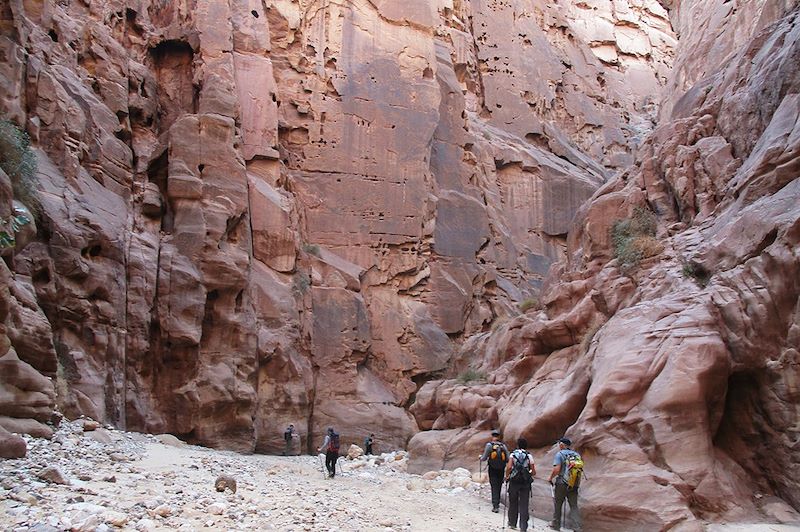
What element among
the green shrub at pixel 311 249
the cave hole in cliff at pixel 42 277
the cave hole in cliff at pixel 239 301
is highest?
the green shrub at pixel 311 249

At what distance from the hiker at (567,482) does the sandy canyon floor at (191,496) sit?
600mm

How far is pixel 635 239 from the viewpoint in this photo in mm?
16797

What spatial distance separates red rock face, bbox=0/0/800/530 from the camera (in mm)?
12250

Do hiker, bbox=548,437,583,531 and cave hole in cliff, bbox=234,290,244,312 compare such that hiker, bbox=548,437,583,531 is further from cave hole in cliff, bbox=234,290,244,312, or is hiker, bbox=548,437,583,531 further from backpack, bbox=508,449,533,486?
cave hole in cliff, bbox=234,290,244,312

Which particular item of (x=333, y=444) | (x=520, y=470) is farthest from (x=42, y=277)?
(x=520, y=470)

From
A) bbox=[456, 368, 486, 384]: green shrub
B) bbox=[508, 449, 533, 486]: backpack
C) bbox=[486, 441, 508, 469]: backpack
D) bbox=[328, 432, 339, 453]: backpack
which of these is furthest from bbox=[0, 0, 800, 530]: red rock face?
bbox=[328, 432, 339, 453]: backpack

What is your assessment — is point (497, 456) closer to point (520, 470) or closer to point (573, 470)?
point (520, 470)

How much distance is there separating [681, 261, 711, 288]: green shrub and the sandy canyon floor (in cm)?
498

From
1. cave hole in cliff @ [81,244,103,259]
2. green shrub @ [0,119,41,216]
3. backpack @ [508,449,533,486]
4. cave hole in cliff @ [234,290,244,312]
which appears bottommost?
backpack @ [508,449,533,486]

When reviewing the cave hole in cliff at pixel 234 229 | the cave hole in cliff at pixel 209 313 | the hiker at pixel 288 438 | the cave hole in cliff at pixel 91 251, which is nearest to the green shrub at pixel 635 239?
the hiker at pixel 288 438

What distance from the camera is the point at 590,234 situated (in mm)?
19969

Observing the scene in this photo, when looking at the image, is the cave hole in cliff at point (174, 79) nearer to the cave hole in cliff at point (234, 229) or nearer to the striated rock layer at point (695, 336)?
the cave hole in cliff at point (234, 229)

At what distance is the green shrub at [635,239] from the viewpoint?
16.3 metres

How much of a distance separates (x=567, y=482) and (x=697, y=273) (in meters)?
5.61
